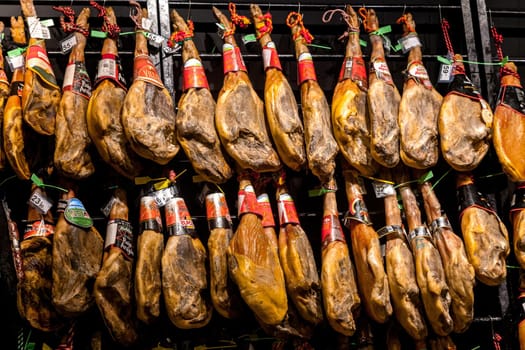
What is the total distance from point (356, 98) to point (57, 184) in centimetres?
152

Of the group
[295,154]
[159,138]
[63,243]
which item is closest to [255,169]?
[295,154]

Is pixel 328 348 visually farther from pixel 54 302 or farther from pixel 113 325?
pixel 54 302

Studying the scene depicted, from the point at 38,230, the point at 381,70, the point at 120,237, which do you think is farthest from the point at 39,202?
the point at 381,70

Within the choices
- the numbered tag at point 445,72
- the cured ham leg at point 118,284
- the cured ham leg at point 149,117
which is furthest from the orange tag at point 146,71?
the numbered tag at point 445,72

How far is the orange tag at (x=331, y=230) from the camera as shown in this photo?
3.20 meters

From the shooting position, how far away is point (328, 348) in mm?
3590

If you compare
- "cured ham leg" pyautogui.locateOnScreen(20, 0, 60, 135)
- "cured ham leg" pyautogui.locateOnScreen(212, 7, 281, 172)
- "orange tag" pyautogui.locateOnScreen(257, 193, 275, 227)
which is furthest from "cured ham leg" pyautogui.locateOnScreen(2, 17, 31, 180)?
"orange tag" pyautogui.locateOnScreen(257, 193, 275, 227)

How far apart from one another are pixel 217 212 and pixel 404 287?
3.08 ft

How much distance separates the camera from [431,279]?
3.04 metres

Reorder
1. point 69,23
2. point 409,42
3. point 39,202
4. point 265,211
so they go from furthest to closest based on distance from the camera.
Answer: point 409,42, point 69,23, point 265,211, point 39,202

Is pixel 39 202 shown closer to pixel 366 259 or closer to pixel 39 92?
pixel 39 92

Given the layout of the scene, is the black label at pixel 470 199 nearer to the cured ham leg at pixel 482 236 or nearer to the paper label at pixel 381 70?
the cured ham leg at pixel 482 236

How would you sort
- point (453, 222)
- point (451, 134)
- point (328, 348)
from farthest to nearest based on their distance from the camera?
1. point (453, 222)
2. point (328, 348)
3. point (451, 134)

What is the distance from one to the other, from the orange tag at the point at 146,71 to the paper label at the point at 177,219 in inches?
22.4
